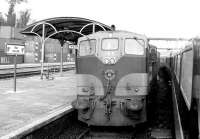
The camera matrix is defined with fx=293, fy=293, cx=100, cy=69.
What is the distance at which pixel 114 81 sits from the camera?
29.0ft

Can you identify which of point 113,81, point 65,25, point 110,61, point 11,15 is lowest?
point 113,81

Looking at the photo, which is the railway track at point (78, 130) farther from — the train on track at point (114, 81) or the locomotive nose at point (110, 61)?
the locomotive nose at point (110, 61)

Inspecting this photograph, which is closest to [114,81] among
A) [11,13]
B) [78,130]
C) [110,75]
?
[110,75]

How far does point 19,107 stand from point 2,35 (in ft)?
129

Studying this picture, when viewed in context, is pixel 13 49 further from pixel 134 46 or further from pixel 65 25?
pixel 134 46

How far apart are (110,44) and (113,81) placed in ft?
3.85

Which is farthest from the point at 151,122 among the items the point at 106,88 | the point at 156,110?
the point at 106,88

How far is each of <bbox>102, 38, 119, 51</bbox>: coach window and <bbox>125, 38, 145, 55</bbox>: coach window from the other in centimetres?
31

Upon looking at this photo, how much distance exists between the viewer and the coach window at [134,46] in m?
9.02

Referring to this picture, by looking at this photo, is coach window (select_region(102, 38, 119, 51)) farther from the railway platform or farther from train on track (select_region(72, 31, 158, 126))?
the railway platform

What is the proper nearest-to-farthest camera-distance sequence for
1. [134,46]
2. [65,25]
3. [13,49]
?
1. [134,46]
2. [13,49]
3. [65,25]

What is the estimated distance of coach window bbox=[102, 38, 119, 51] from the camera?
907 centimetres

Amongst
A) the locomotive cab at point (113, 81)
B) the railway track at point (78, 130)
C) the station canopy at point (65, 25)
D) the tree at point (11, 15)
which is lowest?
the railway track at point (78, 130)

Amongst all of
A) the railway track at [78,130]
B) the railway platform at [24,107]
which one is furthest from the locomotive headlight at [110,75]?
the railway platform at [24,107]
